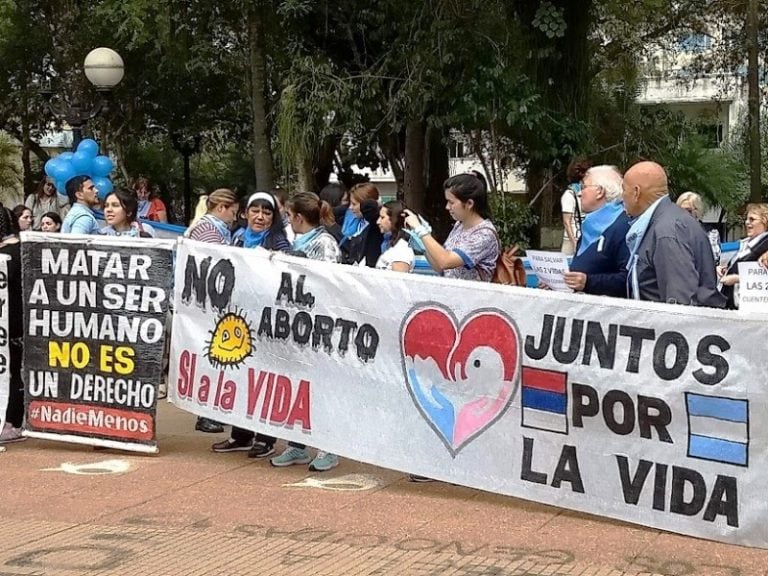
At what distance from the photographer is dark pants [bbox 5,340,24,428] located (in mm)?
8688

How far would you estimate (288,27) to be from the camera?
1973 centimetres

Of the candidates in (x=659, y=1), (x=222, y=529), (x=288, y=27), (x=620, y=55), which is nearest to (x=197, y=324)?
(x=222, y=529)

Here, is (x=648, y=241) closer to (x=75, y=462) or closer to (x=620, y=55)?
(x=75, y=462)

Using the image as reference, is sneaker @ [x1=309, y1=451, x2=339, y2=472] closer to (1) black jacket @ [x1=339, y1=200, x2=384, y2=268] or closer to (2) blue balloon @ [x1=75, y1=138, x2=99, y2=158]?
(1) black jacket @ [x1=339, y1=200, x2=384, y2=268]

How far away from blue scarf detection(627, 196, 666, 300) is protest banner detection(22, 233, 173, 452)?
3.14 metres

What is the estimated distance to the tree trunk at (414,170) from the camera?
2119 centimetres

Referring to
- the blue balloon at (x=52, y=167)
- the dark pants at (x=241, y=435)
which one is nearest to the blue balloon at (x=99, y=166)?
the blue balloon at (x=52, y=167)

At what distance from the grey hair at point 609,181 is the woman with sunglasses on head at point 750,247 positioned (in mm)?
2611

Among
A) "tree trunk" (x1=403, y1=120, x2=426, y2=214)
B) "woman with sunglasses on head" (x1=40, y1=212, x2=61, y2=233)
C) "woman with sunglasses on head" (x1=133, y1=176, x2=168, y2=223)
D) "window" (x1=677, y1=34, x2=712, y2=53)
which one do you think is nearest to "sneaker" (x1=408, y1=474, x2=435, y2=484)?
"woman with sunglasses on head" (x1=40, y1=212, x2=61, y2=233)

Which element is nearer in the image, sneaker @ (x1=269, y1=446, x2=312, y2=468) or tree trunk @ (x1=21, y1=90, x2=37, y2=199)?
sneaker @ (x1=269, y1=446, x2=312, y2=468)

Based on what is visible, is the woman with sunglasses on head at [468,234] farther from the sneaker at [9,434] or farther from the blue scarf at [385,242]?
the sneaker at [9,434]

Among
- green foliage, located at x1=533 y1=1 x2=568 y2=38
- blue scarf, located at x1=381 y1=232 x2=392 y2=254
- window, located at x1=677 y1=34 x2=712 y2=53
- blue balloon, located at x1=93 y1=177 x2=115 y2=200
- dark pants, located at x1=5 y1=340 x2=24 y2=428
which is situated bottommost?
dark pants, located at x1=5 y1=340 x2=24 y2=428

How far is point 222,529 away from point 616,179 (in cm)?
279

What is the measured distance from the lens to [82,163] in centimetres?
1554
